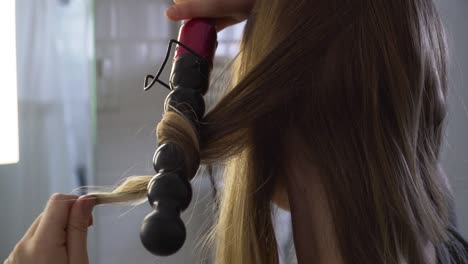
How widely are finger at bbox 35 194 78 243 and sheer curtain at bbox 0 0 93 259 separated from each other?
0.49 m

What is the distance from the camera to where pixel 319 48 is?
1.28ft

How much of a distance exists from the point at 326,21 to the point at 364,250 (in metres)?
0.19

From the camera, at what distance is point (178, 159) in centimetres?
31

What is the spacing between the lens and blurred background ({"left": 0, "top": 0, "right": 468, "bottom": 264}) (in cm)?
83

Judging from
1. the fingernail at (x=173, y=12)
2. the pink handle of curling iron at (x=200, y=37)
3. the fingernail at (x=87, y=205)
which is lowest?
the fingernail at (x=87, y=205)

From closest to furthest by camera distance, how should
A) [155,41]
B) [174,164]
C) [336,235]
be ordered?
[174,164] → [336,235] → [155,41]

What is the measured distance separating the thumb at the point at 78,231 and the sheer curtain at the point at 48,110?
0.49 meters

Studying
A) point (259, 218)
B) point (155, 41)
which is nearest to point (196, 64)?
point (259, 218)

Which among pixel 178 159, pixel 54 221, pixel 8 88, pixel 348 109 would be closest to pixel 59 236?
pixel 54 221

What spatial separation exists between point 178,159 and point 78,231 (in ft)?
0.44

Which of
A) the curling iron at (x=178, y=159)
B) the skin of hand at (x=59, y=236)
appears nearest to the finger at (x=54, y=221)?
the skin of hand at (x=59, y=236)

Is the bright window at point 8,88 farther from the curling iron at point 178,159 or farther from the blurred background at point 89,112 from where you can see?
the curling iron at point 178,159

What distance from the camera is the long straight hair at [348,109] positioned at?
0.39m

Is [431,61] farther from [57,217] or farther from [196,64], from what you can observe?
[57,217]
